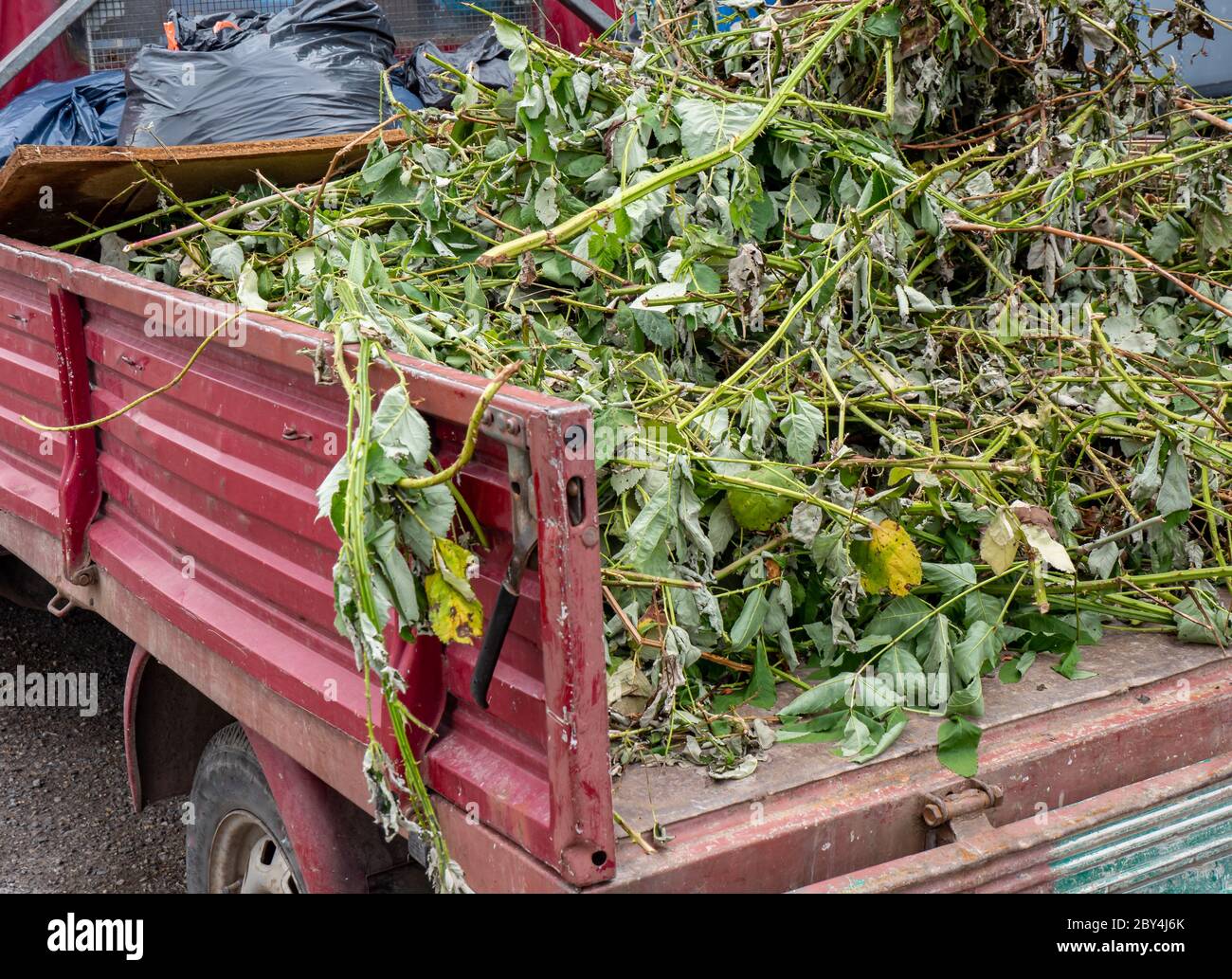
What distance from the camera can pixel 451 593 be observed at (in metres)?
1.51

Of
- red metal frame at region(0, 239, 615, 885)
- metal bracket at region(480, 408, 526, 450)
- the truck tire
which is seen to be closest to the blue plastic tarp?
red metal frame at region(0, 239, 615, 885)

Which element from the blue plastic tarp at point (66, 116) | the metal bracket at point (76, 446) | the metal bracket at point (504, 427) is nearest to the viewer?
the metal bracket at point (504, 427)

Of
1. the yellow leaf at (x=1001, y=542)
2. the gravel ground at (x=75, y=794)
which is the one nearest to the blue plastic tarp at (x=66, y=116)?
the gravel ground at (x=75, y=794)

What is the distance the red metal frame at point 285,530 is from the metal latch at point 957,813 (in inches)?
19.4

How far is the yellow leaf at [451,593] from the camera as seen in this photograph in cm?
149

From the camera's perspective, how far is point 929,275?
8.80 ft

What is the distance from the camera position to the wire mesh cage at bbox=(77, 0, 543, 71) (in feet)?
14.6

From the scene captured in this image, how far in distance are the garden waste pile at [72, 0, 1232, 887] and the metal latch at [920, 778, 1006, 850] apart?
5cm

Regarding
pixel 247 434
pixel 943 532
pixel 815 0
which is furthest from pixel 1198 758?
pixel 815 0

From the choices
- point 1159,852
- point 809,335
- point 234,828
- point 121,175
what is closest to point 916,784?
point 1159,852

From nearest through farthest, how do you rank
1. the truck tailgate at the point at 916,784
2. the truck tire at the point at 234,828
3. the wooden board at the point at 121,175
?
the truck tailgate at the point at 916,784, the truck tire at the point at 234,828, the wooden board at the point at 121,175

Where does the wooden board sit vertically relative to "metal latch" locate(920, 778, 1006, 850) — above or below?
above

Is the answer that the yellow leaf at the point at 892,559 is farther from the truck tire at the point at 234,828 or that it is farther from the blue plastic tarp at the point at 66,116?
the blue plastic tarp at the point at 66,116

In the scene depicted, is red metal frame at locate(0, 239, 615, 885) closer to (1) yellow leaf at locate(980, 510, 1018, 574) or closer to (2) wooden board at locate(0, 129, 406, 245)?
(2) wooden board at locate(0, 129, 406, 245)
